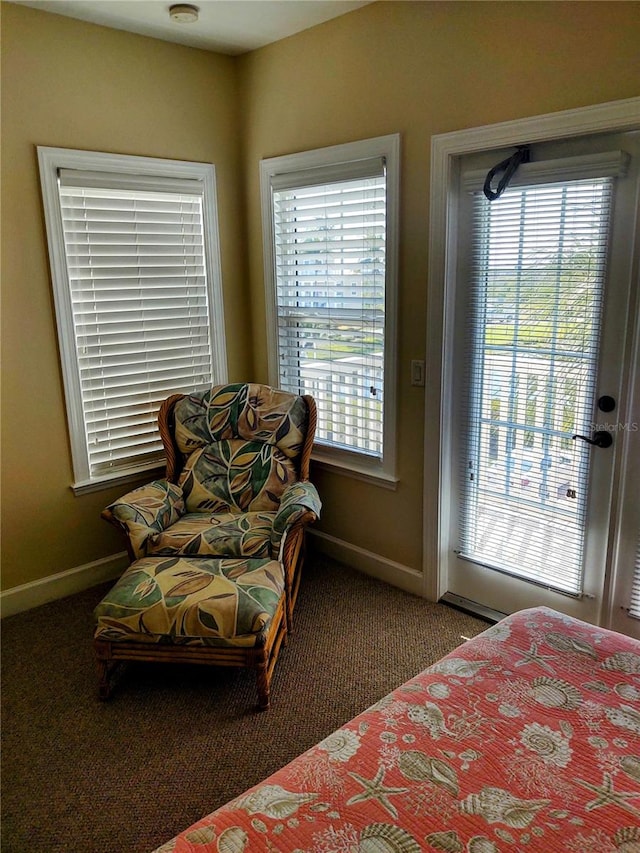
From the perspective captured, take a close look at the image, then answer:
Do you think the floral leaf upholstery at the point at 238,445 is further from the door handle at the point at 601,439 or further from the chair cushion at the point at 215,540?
the door handle at the point at 601,439

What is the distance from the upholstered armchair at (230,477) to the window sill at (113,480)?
0.31 meters

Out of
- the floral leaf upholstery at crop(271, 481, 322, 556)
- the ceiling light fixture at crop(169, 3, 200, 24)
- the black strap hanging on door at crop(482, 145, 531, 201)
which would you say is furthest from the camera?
the ceiling light fixture at crop(169, 3, 200, 24)

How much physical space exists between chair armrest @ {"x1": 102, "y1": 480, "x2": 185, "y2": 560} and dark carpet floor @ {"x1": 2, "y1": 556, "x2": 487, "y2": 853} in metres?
0.55

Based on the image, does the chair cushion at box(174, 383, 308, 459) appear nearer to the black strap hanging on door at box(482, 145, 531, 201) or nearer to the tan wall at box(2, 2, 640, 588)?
the tan wall at box(2, 2, 640, 588)

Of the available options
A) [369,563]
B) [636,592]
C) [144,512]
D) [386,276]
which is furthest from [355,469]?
[636,592]

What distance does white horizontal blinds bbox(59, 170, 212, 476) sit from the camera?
3039mm

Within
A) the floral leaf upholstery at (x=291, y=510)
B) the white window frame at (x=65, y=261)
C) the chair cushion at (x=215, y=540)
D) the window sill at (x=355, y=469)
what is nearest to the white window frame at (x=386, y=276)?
the window sill at (x=355, y=469)

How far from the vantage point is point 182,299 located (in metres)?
3.45

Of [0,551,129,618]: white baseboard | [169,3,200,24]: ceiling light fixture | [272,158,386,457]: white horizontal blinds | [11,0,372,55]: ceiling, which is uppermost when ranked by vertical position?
[11,0,372,55]: ceiling

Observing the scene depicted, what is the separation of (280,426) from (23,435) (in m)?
1.24

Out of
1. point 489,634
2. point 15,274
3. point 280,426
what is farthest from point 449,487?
point 15,274

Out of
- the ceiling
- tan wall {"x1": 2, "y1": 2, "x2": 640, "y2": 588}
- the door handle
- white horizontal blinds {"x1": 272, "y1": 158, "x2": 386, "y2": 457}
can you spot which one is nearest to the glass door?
A: the door handle

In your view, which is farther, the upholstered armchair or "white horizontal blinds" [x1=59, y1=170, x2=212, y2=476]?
"white horizontal blinds" [x1=59, y1=170, x2=212, y2=476]

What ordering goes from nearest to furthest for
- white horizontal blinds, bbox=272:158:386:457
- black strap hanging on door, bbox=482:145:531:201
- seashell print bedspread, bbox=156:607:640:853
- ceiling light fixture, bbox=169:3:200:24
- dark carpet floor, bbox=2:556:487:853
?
seashell print bedspread, bbox=156:607:640:853 → dark carpet floor, bbox=2:556:487:853 → black strap hanging on door, bbox=482:145:531:201 → ceiling light fixture, bbox=169:3:200:24 → white horizontal blinds, bbox=272:158:386:457
